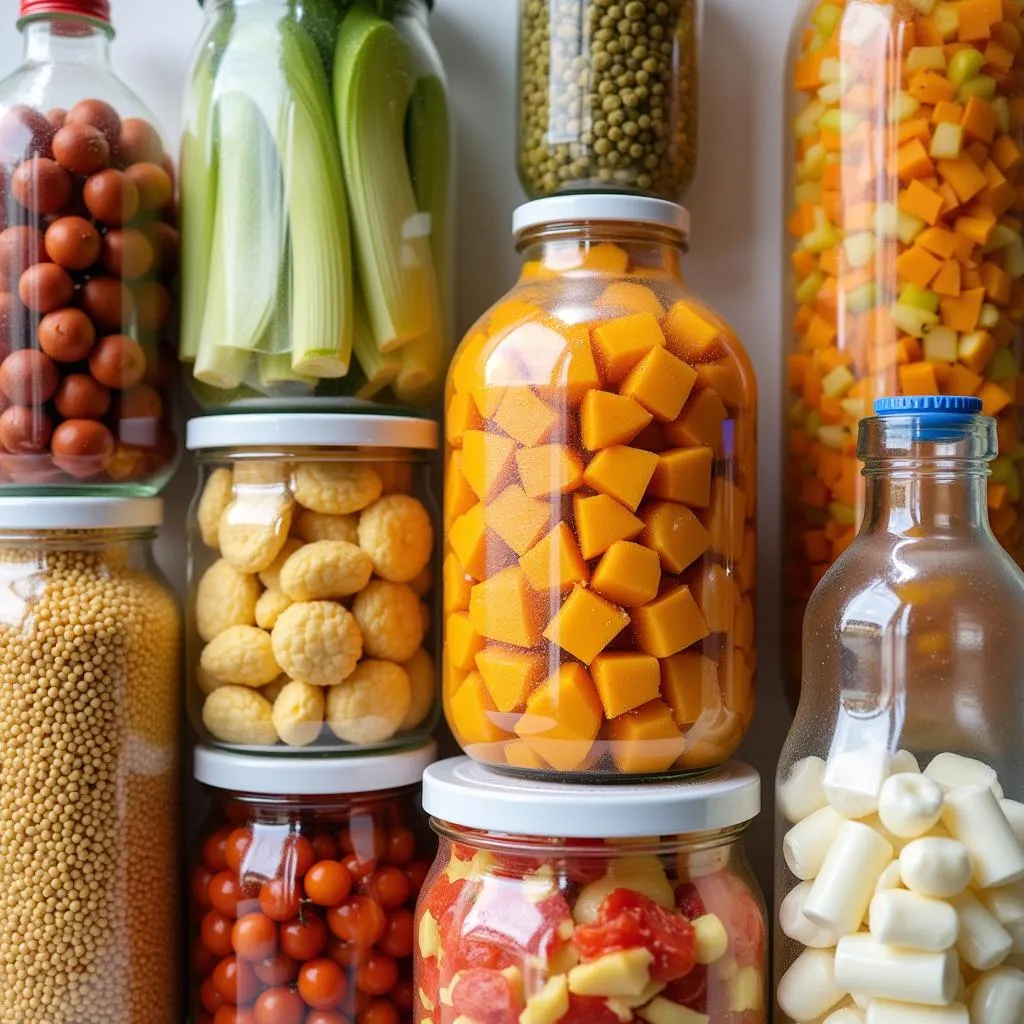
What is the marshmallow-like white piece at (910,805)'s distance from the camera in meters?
0.79

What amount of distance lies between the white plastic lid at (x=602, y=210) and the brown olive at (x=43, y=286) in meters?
0.38

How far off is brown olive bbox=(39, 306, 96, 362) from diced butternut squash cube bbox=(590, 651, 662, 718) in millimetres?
493

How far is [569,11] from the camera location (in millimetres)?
969

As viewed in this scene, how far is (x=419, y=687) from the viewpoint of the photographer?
3.34 ft

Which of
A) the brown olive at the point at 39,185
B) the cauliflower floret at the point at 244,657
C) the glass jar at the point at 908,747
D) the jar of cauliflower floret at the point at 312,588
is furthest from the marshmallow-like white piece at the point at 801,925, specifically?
the brown olive at the point at 39,185

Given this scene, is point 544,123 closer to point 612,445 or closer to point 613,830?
point 612,445

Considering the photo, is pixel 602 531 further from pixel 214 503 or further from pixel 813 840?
pixel 214 503

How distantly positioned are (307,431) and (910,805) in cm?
53

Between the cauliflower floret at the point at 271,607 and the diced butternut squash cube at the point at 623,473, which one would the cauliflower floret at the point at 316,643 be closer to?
the cauliflower floret at the point at 271,607

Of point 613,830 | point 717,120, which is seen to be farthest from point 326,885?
point 717,120

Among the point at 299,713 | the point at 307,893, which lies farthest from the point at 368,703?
the point at 307,893

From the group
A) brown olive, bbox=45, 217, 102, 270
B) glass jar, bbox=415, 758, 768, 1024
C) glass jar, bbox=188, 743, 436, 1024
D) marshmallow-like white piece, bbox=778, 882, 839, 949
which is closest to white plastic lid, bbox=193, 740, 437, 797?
glass jar, bbox=188, 743, 436, 1024

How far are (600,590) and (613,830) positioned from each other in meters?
0.16

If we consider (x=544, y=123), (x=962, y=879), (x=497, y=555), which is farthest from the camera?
(x=544, y=123)
